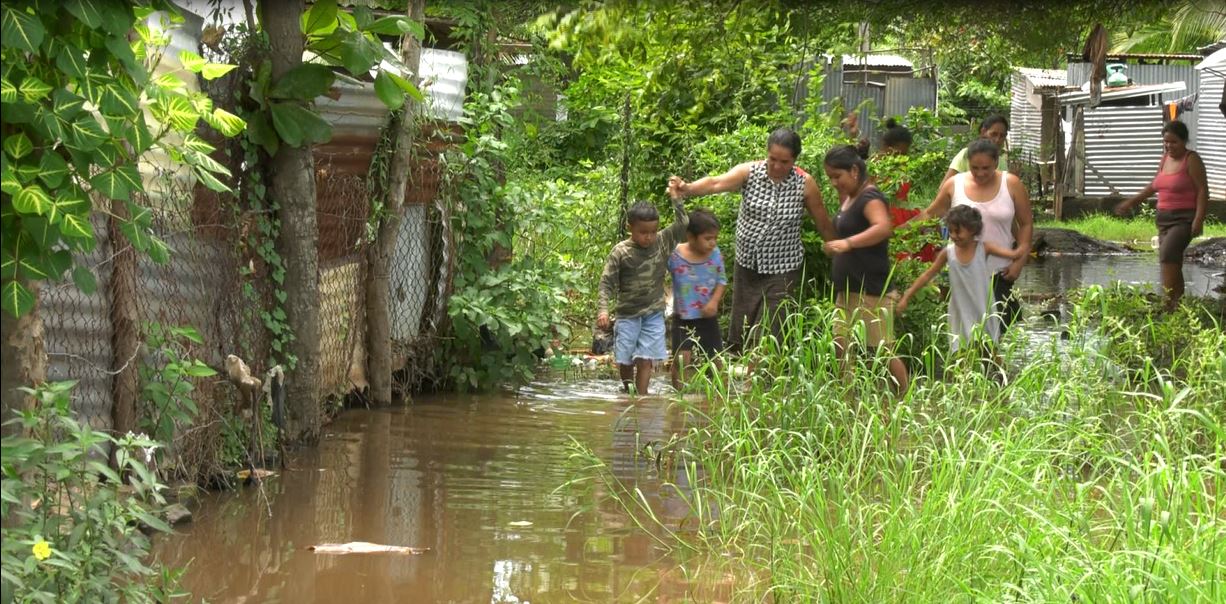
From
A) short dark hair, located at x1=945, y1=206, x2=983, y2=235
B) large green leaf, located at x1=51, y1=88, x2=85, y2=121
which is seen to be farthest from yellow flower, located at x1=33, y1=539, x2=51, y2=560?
short dark hair, located at x1=945, y1=206, x2=983, y2=235

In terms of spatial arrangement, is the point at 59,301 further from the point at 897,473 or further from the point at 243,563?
the point at 897,473

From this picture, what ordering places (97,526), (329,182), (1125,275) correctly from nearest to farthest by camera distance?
(97,526)
(329,182)
(1125,275)

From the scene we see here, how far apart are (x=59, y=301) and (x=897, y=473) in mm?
3290

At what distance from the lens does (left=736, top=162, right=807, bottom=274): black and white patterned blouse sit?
8938mm

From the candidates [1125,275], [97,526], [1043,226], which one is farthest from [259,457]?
[1043,226]

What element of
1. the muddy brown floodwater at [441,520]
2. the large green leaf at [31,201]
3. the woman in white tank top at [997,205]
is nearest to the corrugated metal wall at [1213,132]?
the woman in white tank top at [997,205]

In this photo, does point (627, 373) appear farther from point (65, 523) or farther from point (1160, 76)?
point (1160, 76)

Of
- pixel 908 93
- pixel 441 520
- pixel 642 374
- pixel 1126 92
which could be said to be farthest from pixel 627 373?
pixel 908 93

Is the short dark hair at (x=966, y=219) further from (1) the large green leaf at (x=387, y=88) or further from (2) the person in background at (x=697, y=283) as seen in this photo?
(1) the large green leaf at (x=387, y=88)

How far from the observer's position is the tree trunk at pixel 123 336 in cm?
599

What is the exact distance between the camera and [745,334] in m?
9.21

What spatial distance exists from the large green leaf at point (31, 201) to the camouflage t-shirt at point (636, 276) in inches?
217

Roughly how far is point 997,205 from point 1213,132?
14.7 meters

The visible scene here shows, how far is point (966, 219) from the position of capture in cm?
850
